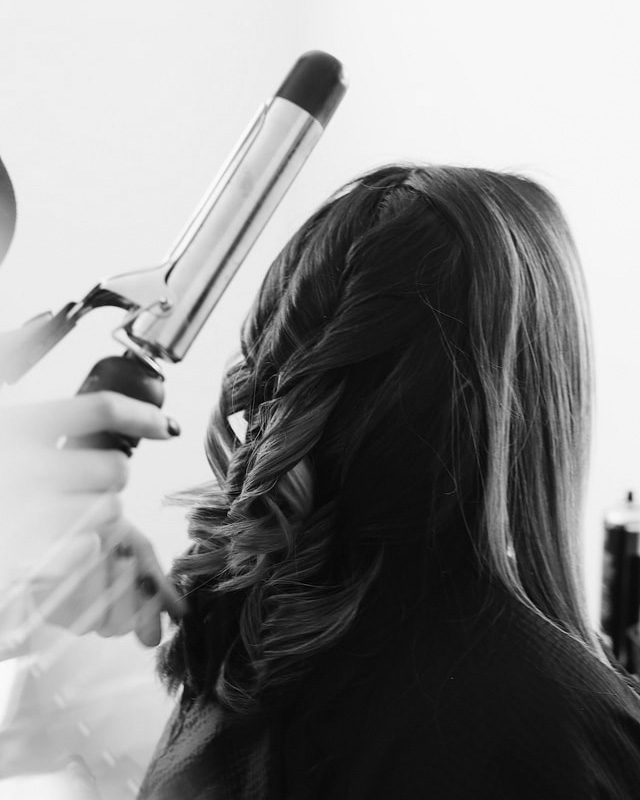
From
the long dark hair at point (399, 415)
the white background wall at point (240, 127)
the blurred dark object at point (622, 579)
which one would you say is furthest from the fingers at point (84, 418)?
the blurred dark object at point (622, 579)

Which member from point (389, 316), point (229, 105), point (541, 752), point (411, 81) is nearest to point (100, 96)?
point (229, 105)

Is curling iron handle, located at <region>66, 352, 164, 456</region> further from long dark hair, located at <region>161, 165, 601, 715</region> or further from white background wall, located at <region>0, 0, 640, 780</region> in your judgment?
white background wall, located at <region>0, 0, 640, 780</region>

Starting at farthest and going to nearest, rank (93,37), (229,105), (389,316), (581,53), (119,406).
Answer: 1. (229,105)
2. (581,53)
3. (93,37)
4. (389,316)
5. (119,406)

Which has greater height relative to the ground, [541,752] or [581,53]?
[581,53]

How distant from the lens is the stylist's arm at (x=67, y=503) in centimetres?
43

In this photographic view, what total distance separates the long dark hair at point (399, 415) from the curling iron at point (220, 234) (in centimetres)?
9

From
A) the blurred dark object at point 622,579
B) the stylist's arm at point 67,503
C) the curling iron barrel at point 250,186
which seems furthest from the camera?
the blurred dark object at point 622,579

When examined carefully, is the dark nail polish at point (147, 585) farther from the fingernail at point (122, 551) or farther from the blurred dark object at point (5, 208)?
the blurred dark object at point (5, 208)

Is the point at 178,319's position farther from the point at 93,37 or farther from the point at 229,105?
the point at 229,105

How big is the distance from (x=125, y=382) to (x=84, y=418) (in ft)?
0.12

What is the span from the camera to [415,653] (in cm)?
56

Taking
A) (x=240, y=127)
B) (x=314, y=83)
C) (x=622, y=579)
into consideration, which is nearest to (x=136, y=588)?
(x=314, y=83)

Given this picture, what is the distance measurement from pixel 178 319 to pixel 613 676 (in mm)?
372

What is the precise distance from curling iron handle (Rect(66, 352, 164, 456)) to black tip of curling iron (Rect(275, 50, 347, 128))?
20 cm
